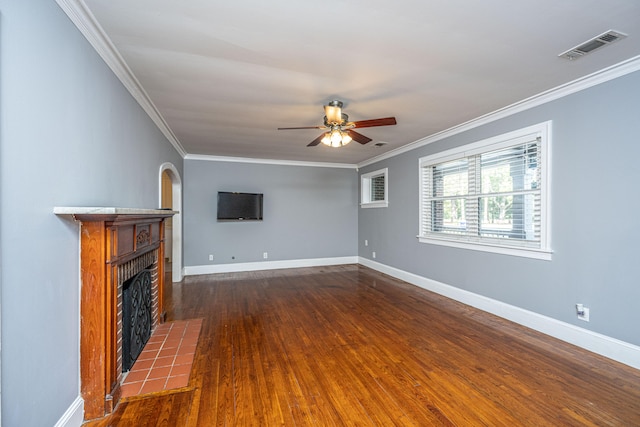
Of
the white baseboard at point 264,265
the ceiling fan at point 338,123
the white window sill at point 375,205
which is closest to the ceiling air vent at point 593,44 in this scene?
the ceiling fan at point 338,123

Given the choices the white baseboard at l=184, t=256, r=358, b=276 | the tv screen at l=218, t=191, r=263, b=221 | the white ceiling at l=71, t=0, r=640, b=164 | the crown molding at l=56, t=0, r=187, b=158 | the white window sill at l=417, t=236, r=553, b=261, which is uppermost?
the white ceiling at l=71, t=0, r=640, b=164

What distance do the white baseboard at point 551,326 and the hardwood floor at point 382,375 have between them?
0.11m

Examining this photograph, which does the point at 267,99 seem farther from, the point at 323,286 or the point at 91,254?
the point at 323,286

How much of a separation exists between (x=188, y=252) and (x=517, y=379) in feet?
18.6

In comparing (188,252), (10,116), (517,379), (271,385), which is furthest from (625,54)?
(188,252)

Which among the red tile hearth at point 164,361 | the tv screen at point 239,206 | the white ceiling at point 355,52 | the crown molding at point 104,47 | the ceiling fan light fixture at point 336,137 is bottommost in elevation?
the red tile hearth at point 164,361

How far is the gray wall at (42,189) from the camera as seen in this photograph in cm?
122

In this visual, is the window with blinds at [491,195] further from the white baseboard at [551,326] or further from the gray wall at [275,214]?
the gray wall at [275,214]

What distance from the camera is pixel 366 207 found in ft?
22.0

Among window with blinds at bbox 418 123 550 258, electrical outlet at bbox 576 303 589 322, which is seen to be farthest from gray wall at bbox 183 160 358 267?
electrical outlet at bbox 576 303 589 322

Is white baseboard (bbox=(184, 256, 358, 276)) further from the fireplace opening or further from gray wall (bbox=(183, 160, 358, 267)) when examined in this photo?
the fireplace opening

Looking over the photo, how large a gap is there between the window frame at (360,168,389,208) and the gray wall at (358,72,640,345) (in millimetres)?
2327

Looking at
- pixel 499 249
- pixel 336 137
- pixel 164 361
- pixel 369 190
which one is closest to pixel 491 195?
pixel 499 249

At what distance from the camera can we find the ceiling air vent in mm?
1990
